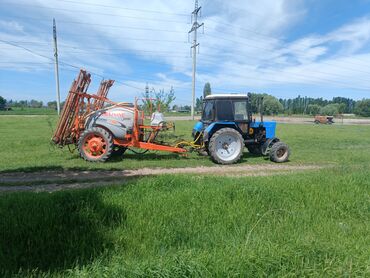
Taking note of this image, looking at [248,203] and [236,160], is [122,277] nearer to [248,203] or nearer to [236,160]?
[248,203]

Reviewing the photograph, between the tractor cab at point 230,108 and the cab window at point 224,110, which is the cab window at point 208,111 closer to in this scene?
the tractor cab at point 230,108

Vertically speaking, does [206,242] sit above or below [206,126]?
below

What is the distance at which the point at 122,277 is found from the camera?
10.2 ft

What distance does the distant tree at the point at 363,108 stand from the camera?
316ft

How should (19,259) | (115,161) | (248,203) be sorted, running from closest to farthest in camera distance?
(19,259)
(248,203)
(115,161)

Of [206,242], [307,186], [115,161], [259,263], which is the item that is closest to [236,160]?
[115,161]

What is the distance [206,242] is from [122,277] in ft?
4.51

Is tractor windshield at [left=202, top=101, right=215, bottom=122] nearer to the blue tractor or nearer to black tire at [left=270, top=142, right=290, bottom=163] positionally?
the blue tractor

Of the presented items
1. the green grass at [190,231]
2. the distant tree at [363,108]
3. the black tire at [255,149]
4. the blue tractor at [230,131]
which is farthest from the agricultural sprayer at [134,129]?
the distant tree at [363,108]

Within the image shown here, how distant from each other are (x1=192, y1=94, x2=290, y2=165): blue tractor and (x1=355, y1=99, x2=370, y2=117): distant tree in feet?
317

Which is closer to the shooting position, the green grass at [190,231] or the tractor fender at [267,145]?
the green grass at [190,231]

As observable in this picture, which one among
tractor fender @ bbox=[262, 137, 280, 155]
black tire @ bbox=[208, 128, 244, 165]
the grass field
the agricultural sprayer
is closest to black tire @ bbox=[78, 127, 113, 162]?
the agricultural sprayer

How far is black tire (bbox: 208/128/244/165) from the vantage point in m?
10.9

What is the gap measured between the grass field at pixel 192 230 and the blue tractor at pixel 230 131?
171 inches
